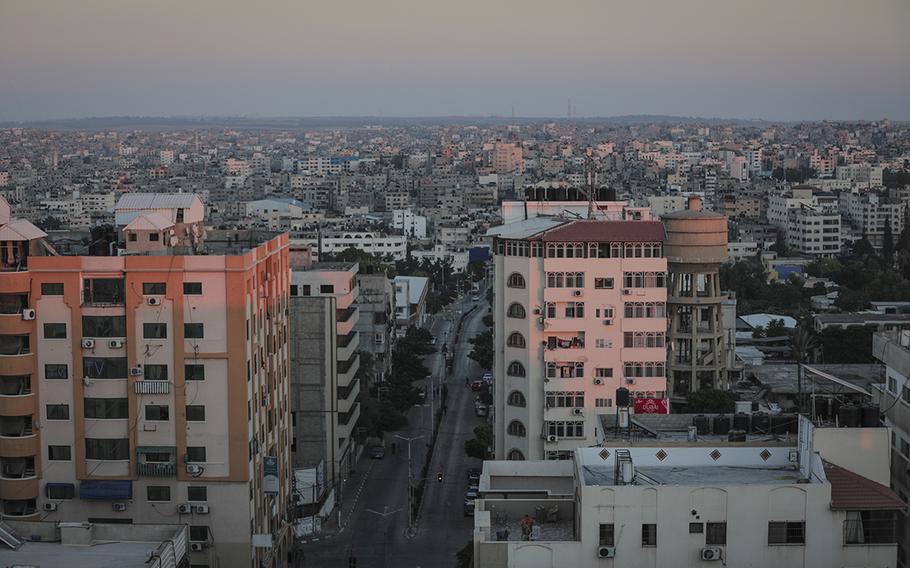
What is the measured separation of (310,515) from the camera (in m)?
25.3

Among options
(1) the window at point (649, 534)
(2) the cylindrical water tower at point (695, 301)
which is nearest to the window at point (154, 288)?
(1) the window at point (649, 534)

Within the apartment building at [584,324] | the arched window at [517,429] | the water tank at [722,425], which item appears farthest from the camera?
the arched window at [517,429]

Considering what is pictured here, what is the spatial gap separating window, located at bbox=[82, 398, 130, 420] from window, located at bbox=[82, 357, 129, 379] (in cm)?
30

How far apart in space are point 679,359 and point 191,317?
1212 cm

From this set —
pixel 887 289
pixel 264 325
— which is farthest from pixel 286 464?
pixel 887 289

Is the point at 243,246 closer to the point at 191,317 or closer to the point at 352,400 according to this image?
the point at 191,317

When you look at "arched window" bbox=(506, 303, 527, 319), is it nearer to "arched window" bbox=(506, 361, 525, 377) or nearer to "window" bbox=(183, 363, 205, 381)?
"arched window" bbox=(506, 361, 525, 377)

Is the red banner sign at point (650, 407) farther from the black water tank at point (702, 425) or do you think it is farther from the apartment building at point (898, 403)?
the black water tank at point (702, 425)

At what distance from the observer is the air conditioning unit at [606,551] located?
12586mm

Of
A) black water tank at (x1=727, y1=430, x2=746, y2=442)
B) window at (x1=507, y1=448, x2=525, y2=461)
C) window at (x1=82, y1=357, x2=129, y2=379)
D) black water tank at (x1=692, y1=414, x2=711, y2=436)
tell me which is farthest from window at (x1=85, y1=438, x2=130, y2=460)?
black water tank at (x1=727, y1=430, x2=746, y2=442)

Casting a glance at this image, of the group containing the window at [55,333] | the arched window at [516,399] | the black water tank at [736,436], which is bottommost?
the arched window at [516,399]

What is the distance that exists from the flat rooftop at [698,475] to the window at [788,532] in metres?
0.51

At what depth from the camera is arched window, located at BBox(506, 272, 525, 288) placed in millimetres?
23281

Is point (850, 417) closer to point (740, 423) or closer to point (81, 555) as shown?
point (740, 423)
